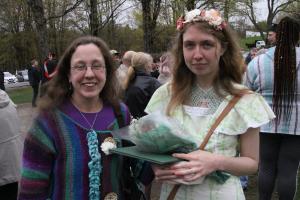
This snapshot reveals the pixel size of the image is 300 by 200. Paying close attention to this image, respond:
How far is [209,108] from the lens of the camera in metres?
2.08

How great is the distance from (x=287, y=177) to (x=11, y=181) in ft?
8.06

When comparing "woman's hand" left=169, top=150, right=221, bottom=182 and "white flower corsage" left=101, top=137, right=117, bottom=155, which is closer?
"woman's hand" left=169, top=150, right=221, bottom=182

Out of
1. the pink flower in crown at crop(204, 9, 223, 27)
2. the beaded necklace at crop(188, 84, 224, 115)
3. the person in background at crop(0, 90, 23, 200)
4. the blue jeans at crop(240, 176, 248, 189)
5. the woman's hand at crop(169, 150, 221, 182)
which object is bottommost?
the blue jeans at crop(240, 176, 248, 189)

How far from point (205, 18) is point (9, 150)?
6.85ft

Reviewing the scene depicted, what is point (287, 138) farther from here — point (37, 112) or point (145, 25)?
point (145, 25)

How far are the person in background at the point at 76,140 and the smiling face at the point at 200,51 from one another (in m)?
0.45

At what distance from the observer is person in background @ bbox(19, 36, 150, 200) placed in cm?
202

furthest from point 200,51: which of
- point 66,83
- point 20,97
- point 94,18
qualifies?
point 20,97

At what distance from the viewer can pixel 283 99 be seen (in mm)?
3822

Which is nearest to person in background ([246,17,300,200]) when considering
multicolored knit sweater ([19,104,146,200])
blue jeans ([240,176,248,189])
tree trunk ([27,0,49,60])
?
blue jeans ([240,176,248,189])

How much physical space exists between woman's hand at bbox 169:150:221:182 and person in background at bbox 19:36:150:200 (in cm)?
42

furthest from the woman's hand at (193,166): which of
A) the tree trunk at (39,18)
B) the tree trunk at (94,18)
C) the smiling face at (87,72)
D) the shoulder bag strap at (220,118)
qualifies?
the tree trunk at (94,18)

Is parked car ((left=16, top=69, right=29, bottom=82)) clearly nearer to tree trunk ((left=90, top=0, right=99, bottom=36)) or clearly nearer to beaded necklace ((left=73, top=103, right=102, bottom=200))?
tree trunk ((left=90, top=0, right=99, bottom=36))

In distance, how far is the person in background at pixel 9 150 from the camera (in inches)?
131
